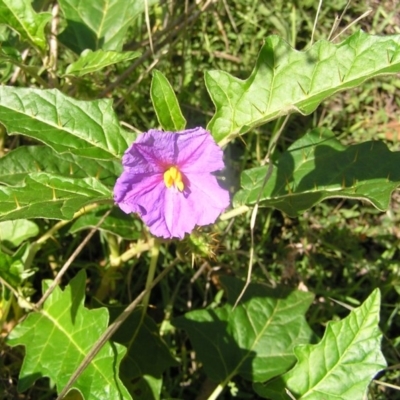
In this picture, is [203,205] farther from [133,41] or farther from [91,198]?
[133,41]

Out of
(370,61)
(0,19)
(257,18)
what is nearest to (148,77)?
(257,18)

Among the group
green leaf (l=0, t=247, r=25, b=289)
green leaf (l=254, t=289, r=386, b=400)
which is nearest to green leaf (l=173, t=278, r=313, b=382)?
green leaf (l=254, t=289, r=386, b=400)

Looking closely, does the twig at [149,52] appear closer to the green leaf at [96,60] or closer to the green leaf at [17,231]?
the green leaf at [96,60]

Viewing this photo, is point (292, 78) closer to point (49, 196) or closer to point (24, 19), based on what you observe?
point (49, 196)

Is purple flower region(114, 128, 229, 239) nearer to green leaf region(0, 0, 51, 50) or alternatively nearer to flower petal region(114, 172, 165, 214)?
flower petal region(114, 172, 165, 214)

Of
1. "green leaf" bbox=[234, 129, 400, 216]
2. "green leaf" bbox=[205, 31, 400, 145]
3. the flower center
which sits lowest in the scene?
"green leaf" bbox=[234, 129, 400, 216]

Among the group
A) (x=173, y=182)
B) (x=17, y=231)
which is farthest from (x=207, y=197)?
(x=17, y=231)
